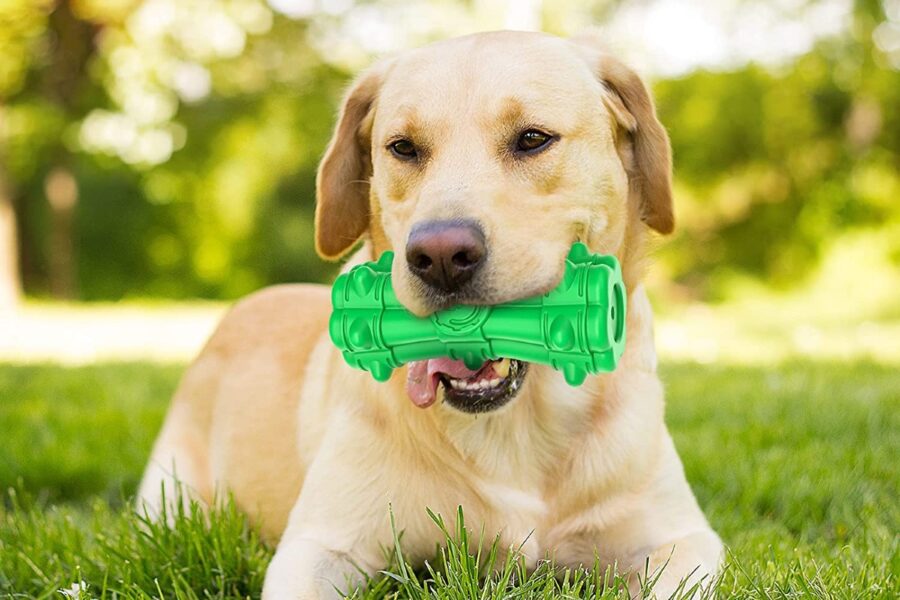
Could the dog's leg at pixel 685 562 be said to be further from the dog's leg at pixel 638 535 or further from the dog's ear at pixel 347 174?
the dog's ear at pixel 347 174

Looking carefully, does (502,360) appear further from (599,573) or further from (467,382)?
(599,573)

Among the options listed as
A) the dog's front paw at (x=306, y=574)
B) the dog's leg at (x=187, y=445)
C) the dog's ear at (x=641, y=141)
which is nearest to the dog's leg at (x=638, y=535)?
the dog's front paw at (x=306, y=574)

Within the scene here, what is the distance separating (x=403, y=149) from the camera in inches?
113

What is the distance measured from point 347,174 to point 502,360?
1011mm

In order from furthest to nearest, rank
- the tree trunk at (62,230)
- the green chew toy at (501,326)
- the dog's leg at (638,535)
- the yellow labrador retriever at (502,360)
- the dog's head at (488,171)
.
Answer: the tree trunk at (62,230) < the dog's leg at (638,535) < the yellow labrador retriever at (502,360) < the dog's head at (488,171) < the green chew toy at (501,326)

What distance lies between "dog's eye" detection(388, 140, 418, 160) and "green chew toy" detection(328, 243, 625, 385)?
417 mm

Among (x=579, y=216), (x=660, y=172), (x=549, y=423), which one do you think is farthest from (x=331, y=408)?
(x=660, y=172)

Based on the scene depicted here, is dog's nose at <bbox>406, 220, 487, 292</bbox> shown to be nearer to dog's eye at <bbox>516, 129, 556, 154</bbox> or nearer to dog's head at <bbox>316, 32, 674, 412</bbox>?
dog's head at <bbox>316, 32, 674, 412</bbox>

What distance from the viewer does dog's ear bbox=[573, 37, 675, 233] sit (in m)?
3.03

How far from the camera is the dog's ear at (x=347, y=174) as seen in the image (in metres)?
3.22

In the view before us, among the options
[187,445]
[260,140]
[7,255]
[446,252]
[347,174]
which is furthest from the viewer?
[260,140]

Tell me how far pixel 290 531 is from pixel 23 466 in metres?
2.03

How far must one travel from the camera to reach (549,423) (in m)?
2.90

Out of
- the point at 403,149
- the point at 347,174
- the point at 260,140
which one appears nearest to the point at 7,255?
the point at 260,140
